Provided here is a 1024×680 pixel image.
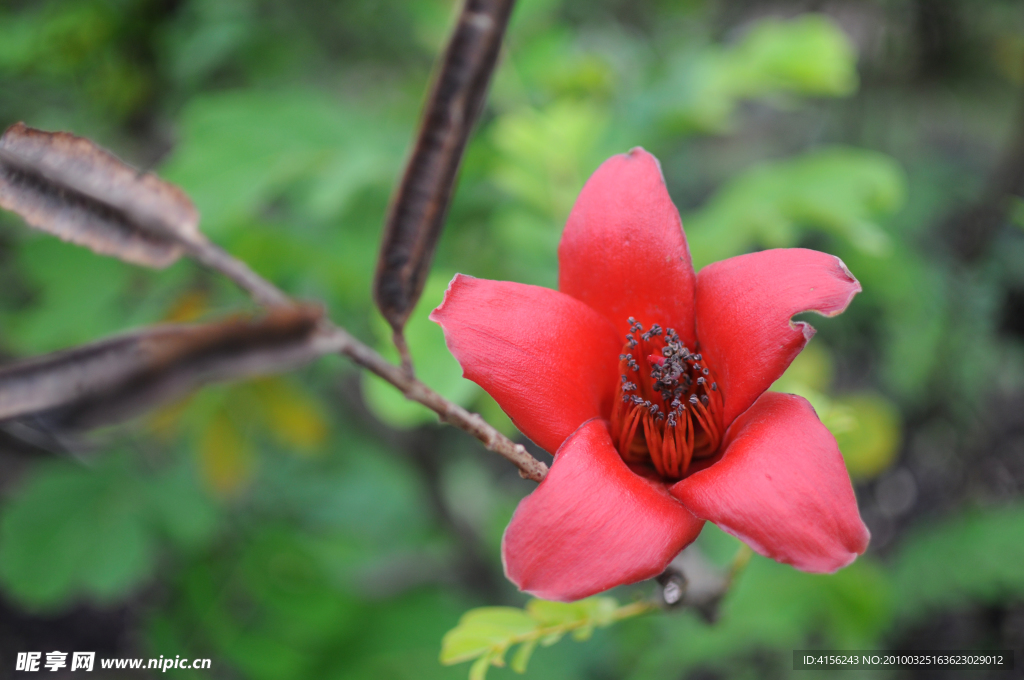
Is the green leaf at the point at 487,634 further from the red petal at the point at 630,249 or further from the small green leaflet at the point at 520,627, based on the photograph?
the red petal at the point at 630,249

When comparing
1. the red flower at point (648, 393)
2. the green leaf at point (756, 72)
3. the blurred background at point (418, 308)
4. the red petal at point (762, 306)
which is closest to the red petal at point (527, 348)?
the red flower at point (648, 393)

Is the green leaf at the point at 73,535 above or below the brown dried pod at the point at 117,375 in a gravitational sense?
above

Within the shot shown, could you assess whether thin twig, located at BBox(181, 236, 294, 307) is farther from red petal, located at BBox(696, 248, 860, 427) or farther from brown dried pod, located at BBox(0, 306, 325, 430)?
red petal, located at BBox(696, 248, 860, 427)

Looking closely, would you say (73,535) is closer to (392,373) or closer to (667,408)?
(392,373)

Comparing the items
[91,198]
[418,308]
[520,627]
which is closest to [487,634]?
[520,627]

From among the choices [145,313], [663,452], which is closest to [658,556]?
[663,452]

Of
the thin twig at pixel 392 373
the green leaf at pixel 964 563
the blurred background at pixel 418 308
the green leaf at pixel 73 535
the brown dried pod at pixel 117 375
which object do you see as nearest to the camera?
the brown dried pod at pixel 117 375
